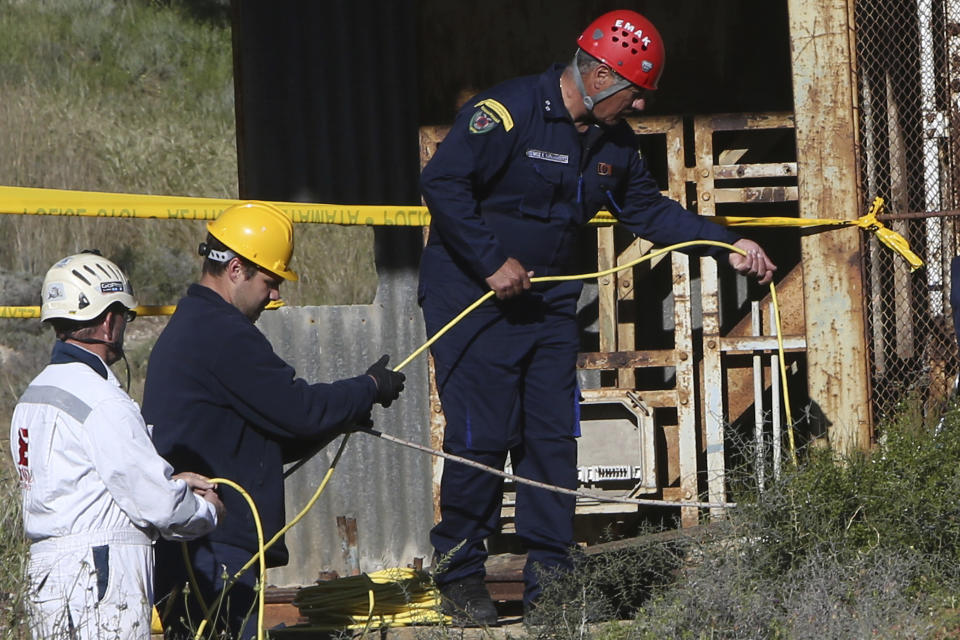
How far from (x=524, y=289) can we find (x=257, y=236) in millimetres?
1213

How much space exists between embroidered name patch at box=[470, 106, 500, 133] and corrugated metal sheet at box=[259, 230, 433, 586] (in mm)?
2168

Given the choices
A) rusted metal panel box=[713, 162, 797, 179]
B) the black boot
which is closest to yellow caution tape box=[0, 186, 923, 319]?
rusted metal panel box=[713, 162, 797, 179]

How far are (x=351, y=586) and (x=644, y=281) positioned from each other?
2.89 metres

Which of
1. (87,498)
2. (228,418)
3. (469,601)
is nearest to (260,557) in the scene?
(228,418)

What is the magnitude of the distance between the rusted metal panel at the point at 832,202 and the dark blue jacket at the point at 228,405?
9.23 ft

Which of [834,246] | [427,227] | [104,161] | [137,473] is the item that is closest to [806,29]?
[834,246]

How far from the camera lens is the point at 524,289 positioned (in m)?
5.13

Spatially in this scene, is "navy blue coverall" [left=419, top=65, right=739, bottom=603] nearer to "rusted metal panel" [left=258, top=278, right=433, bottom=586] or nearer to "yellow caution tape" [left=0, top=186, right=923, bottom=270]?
"yellow caution tape" [left=0, top=186, right=923, bottom=270]

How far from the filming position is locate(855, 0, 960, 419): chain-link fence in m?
6.36

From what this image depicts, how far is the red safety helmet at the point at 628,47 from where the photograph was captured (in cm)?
518

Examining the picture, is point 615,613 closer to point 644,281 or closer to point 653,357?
point 653,357

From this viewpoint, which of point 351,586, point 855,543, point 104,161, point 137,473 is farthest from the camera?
point 104,161

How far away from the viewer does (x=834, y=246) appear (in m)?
6.19

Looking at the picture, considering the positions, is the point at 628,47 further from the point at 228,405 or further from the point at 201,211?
the point at 228,405
